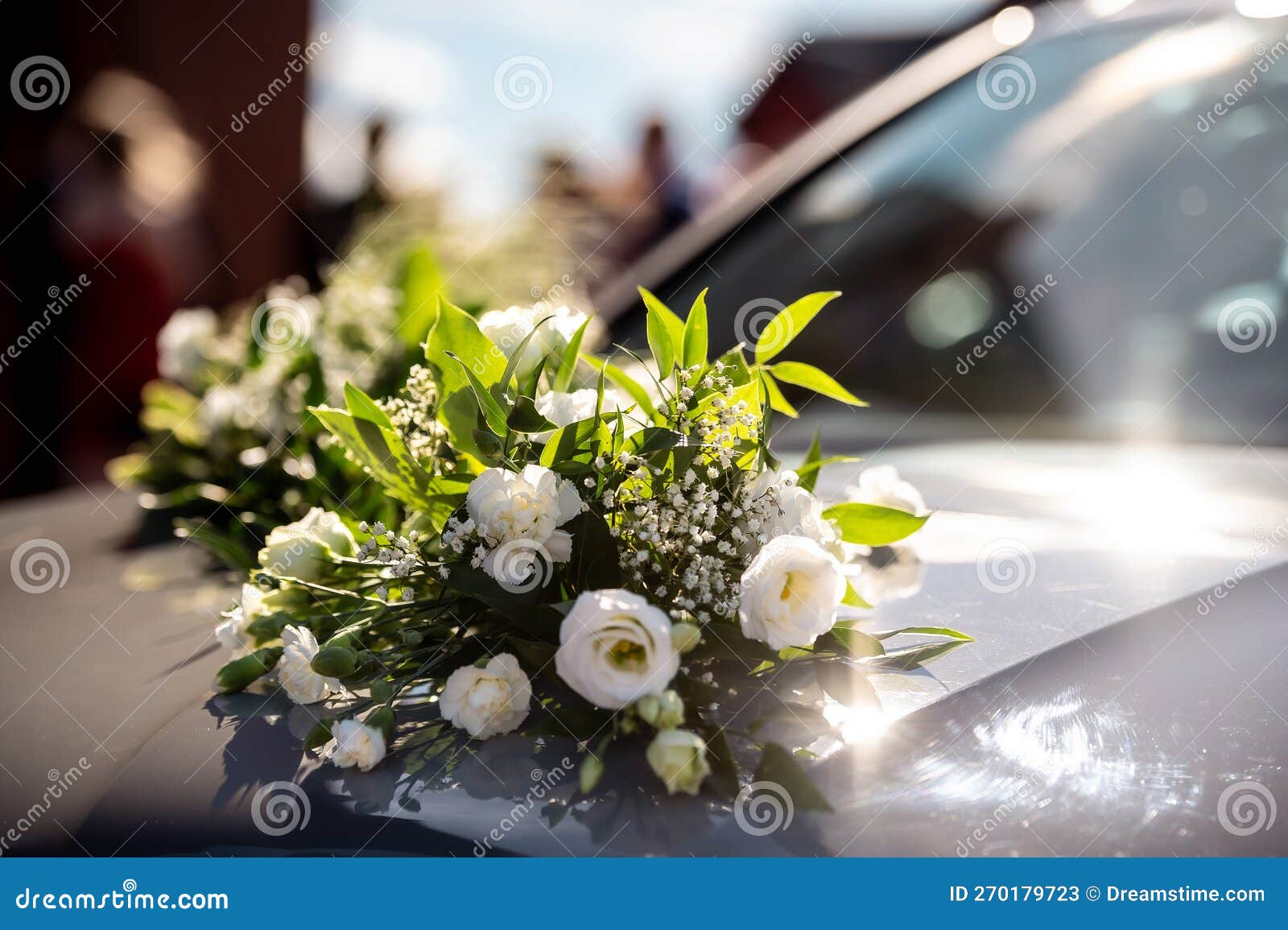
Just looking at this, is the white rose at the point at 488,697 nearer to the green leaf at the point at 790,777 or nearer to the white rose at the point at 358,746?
the white rose at the point at 358,746

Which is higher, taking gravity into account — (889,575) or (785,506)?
(889,575)

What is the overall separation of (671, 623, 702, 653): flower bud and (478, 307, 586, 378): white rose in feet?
1.42

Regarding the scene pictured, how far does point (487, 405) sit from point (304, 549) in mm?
318

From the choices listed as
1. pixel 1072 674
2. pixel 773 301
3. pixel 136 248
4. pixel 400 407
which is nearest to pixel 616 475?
pixel 400 407

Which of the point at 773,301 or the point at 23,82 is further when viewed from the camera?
the point at 23,82

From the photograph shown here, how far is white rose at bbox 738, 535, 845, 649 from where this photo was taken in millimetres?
934

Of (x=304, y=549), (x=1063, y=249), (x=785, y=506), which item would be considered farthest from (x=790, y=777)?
(x=1063, y=249)

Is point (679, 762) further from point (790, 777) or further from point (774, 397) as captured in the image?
point (774, 397)

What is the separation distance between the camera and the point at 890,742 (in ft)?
2.95

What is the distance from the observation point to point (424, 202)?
14.3ft

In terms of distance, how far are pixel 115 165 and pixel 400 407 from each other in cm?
575

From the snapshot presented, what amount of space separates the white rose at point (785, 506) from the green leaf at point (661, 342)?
173 millimetres

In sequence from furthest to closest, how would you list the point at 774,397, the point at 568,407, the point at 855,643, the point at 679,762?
the point at 774,397
the point at 568,407
the point at 855,643
the point at 679,762

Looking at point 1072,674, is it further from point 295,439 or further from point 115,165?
point 115,165
